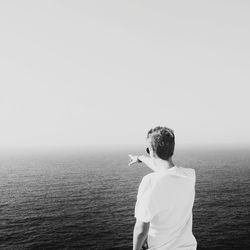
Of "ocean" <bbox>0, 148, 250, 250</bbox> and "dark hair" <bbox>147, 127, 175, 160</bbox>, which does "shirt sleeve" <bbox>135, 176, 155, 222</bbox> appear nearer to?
"dark hair" <bbox>147, 127, 175, 160</bbox>

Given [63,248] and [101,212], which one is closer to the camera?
[63,248]

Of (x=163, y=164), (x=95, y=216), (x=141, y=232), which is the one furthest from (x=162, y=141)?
(x=95, y=216)

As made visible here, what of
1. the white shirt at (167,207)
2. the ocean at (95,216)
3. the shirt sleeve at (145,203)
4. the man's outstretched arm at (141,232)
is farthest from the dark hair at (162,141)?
the ocean at (95,216)

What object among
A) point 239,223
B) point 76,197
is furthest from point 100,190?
point 239,223

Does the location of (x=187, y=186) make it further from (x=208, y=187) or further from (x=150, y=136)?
(x=208, y=187)

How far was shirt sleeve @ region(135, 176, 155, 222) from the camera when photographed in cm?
345

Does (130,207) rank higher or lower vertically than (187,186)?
lower

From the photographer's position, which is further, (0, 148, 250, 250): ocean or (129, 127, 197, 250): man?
(0, 148, 250, 250): ocean

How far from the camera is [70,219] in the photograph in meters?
57.2

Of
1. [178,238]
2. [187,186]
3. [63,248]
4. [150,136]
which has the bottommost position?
[63,248]

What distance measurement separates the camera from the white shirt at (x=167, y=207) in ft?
11.5

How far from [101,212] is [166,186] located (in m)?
60.9

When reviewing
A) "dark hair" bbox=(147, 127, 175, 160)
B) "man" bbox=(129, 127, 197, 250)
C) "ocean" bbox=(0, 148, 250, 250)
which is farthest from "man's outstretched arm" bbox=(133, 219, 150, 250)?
"ocean" bbox=(0, 148, 250, 250)

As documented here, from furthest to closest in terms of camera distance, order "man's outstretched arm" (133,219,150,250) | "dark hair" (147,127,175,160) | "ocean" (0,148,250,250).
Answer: "ocean" (0,148,250,250) → "dark hair" (147,127,175,160) → "man's outstretched arm" (133,219,150,250)
